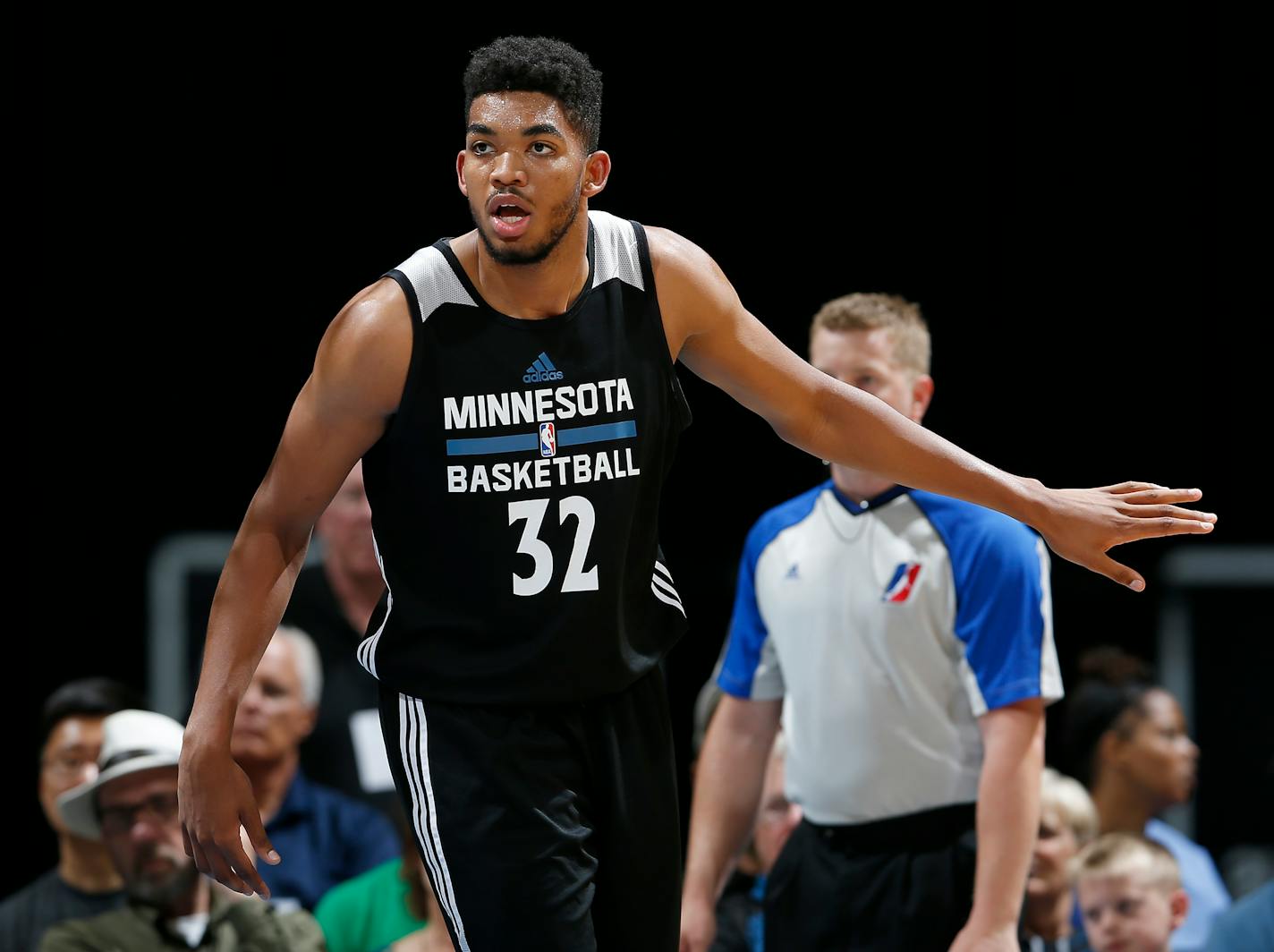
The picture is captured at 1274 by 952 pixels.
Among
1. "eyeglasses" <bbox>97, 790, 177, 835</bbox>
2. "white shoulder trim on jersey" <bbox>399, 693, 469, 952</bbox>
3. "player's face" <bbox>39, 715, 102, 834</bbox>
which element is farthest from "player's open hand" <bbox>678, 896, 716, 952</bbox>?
"player's face" <bbox>39, 715, 102, 834</bbox>

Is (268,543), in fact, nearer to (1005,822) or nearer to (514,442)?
(514,442)

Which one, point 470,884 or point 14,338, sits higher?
point 14,338

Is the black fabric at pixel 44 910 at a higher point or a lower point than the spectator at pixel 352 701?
lower

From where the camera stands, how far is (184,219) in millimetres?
6574

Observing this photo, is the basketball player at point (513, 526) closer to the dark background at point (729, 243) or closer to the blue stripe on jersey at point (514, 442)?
the blue stripe on jersey at point (514, 442)

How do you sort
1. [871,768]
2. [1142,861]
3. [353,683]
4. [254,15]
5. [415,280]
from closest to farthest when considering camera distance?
[415,280]
[871,768]
[1142,861]
[353,683]
[254,15]

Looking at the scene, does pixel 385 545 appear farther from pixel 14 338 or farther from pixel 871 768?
pixel 14 338

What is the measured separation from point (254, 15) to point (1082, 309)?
331 cm

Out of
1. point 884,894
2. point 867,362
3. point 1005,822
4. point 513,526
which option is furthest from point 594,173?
point 884,894

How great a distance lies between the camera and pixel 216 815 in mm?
2400

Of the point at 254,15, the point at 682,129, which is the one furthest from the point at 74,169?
the point at 682,129

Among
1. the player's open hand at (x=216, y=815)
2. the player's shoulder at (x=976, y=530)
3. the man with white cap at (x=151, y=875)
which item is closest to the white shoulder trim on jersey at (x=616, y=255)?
the player's open hand at (x=216, y=815)

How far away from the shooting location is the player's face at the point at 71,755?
4.57 m

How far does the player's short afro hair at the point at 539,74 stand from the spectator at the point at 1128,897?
278cm
